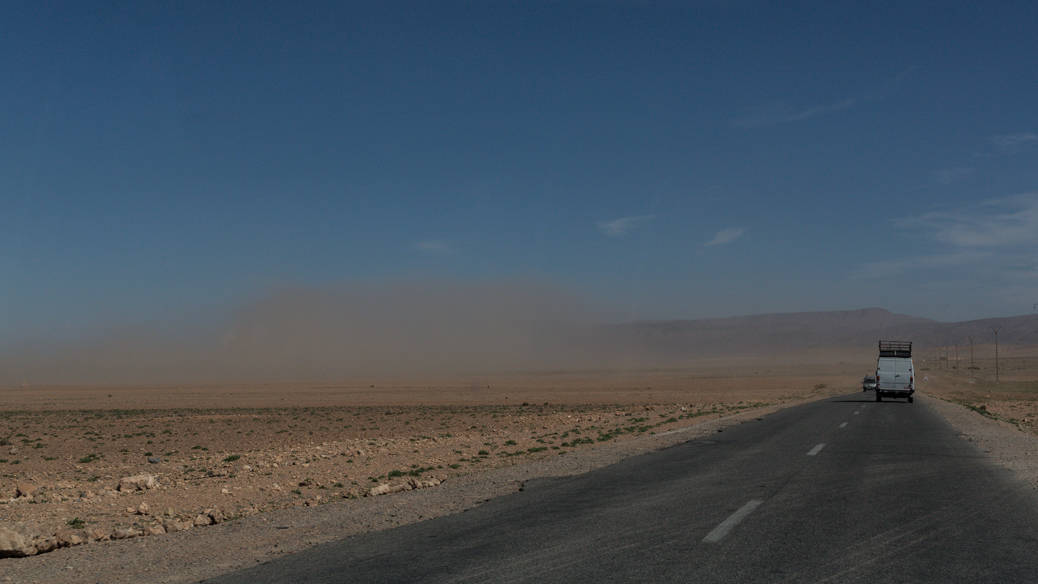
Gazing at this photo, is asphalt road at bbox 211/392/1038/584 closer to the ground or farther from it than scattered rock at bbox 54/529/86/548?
farther from it

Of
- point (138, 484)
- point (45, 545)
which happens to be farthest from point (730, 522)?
point (138, 484)

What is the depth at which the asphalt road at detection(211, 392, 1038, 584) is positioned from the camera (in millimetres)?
7742

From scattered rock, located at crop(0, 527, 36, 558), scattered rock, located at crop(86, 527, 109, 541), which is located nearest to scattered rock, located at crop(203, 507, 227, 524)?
scattered rock, located at crop(86, 527, 109, 541)

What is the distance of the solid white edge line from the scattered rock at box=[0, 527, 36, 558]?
7.85 metres

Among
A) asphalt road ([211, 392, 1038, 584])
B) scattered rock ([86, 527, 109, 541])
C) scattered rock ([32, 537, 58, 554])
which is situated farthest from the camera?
scattered rock ([86, 527, 109, 541])

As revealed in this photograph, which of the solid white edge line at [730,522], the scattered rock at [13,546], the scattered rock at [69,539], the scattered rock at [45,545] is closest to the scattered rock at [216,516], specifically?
the scattered rock at [69,539]

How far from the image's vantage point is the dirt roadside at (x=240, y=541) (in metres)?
8.52

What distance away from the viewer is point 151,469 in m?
23.7

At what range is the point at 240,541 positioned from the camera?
10086 millimetres

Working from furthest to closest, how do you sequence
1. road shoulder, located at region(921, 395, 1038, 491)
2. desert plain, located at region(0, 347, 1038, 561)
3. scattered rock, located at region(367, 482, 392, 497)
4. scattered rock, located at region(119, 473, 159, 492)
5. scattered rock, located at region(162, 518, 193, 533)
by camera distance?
1. scattered rock, located at region(119, 473, 159, 492)
2. road shoulder, located at region(921, 395, 1038, 491)
3. scattered rock, located at region(367, 482, 392, 497)
4. desert plain, located at region(0, 347, 1038, 561)
5. scattered rock, located at region(162, 518, 193, 533)

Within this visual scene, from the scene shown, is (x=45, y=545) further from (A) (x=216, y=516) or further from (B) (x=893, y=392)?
(B) (x=893, y=392)

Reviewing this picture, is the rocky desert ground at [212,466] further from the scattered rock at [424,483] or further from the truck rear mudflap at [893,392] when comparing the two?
the truck rear mudflap at [893,392]

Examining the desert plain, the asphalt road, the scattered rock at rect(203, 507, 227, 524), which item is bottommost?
the desert plain

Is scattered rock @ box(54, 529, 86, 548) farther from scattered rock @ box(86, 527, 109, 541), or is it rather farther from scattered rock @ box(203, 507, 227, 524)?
scattered rock @ box(203, 507, 227, 524)
